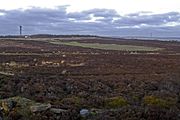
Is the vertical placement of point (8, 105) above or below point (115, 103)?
above

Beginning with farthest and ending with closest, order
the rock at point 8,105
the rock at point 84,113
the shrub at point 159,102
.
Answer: the shrub at point 159,102 → the rock at point 8,105 → the rock at point 84,113

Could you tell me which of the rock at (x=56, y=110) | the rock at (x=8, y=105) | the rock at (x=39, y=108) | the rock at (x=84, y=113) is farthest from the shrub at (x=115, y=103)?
the rock at (x=8, y=105)

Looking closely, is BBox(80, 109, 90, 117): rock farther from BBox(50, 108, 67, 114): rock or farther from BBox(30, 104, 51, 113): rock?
BBox(30, 104, 51, 113): rock

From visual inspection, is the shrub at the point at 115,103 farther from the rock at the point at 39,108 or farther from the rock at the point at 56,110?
the rock at the point at 39,108

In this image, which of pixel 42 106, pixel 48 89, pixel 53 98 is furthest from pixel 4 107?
pixel 48 89

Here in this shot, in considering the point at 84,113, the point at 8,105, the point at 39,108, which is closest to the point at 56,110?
the point at 39,108

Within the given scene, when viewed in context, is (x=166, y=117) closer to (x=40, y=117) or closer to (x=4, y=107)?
(x=40, y=117)

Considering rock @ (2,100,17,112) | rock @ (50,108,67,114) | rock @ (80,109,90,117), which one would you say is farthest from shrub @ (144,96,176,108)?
rock @ (2,100,17,112)

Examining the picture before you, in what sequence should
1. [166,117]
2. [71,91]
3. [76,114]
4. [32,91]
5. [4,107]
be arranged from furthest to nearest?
1. [71,91]
2. [32,91]
3. [4,107]
4. [76,114]
5. [166,117]

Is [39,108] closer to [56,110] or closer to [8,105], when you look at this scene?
[56,110]

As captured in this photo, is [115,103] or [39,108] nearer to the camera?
[39,108]

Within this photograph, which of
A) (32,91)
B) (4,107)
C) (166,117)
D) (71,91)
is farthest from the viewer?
(71,91)
